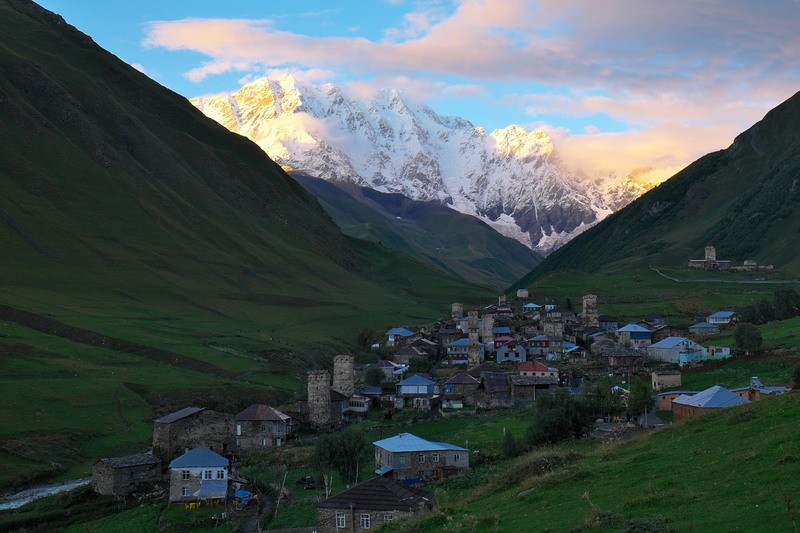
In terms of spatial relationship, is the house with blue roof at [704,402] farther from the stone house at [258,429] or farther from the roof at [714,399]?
the stone house at [258,429]

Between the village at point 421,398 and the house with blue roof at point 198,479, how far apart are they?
6 centimetres

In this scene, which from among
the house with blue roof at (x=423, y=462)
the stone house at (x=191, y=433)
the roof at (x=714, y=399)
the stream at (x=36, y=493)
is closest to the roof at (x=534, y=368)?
the roof at (x=714, y=399)

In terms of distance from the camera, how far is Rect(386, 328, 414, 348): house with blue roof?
13938cm

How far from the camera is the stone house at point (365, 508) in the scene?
4138 cm

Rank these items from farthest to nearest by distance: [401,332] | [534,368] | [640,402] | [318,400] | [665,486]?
1. [401,332]
2. [534,368]
3. [318,400]
4. [640,402]
5. [665,486]

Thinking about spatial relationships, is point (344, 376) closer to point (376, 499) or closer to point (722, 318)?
point (376, 499)

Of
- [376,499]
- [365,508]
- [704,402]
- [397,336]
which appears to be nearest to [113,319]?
[397,336]

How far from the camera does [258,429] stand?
77438 millimetres

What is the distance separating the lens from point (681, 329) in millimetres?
122812

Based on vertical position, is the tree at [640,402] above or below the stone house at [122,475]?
above

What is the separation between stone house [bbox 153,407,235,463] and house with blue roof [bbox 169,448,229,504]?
1353 cm

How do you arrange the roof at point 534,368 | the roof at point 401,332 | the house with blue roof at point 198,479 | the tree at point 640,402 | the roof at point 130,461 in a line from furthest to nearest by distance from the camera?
1. the roof at point 401,332
2. the roof at point 534,368
3. the tree at point 640,402
4. the roof at point 130,461
5. the house with blue roof at point 198,479

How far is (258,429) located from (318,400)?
9.18 metres

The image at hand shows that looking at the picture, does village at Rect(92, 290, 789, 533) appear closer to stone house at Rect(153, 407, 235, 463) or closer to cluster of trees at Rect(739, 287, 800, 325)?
stone house at Rect(153, 407, 235, 463)
